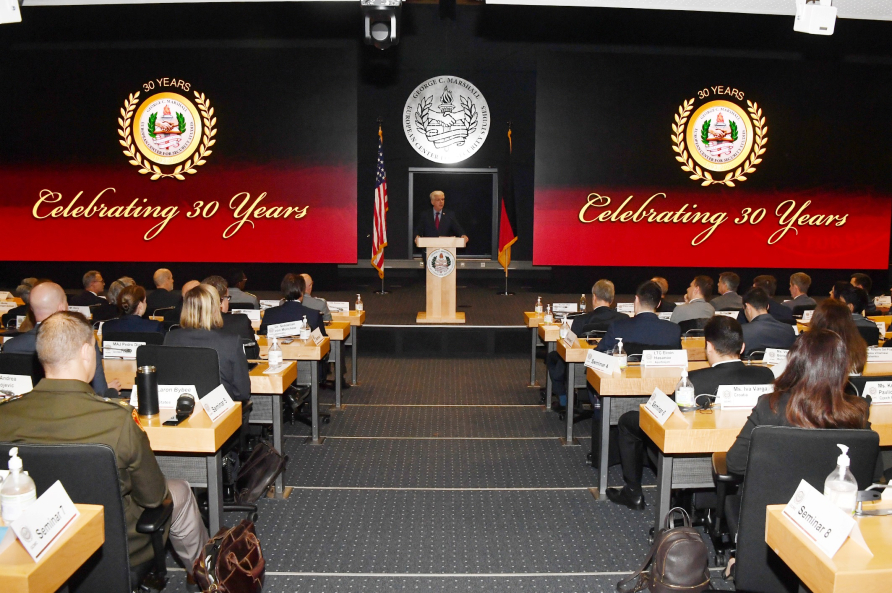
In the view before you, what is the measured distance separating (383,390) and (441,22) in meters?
7.58

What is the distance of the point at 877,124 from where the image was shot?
11.5m

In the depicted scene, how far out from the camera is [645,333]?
437 cm

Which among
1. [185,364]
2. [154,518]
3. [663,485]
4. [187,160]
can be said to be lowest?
[663,485]

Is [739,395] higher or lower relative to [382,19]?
lower

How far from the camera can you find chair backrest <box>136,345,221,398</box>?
3458 mm

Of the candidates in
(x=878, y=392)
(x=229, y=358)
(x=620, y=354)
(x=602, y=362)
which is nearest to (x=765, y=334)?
(x=620, y=354)

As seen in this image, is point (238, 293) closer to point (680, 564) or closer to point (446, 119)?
point (680, 564)

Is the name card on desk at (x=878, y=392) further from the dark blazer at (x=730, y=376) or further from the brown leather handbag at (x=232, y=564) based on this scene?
Answer: the brown leather handbag at (x=232, y=564)

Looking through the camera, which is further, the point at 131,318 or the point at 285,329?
the point at 285,329

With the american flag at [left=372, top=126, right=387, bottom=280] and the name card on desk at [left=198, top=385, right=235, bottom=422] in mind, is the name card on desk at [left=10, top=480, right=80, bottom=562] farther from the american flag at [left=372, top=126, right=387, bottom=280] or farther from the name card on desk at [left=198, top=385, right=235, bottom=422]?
the american flag at [left=372, top=126, right=387, bottom=280]

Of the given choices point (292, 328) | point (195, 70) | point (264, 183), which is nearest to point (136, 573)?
point (292, 328)

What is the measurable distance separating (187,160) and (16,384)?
354 inches

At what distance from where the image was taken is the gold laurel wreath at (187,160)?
37.2 feet

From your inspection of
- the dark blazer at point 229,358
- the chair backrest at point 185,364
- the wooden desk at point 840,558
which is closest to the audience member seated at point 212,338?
the dark blazer at point 229,358
